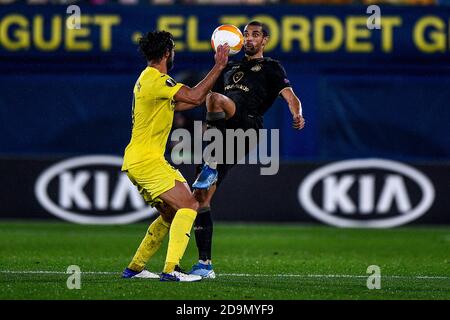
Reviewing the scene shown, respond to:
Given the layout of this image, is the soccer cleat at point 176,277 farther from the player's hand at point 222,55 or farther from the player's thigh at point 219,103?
the player's hand at point 222,55

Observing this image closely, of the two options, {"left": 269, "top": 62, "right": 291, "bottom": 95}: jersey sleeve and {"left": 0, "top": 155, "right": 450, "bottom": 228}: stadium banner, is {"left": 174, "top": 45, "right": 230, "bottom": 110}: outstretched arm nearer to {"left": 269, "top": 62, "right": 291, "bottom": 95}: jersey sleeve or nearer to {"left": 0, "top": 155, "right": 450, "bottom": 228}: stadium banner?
{"left": 269, "top": 62, "right": 291, "bottom": 95}: jersey sleeve

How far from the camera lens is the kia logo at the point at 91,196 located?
14.8 meters

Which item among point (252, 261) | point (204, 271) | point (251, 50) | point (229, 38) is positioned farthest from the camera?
point (252, 261)

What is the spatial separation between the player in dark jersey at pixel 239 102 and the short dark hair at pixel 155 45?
0.58 m

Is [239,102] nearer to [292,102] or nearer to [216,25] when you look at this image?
[292,102]

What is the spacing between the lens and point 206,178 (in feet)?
28.3

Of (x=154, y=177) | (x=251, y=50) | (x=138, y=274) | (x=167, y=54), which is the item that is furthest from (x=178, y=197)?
(x=251, y=50)

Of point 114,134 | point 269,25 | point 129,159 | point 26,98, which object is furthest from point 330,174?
point 129,159

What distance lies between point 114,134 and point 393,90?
4.23 meters

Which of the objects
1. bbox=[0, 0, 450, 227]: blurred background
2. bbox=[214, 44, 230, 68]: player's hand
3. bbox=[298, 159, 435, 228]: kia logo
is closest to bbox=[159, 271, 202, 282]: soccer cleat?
bbox=[214, 44, 230, 68]: player's hand

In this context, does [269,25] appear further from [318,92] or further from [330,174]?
[330,174]

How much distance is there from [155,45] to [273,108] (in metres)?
7.19

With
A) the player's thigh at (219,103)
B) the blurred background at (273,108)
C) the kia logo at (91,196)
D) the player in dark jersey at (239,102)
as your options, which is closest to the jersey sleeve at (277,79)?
the player in dark jersey at (239,102)

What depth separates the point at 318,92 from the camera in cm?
1530
